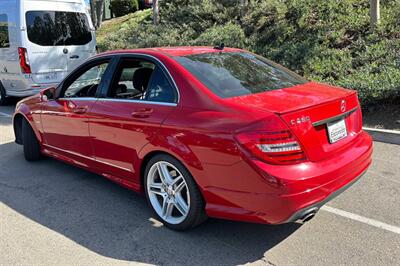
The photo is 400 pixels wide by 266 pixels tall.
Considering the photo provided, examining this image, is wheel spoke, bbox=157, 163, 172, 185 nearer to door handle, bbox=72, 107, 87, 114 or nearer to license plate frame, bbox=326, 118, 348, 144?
door handle, bbox=72, 107, 87, 114

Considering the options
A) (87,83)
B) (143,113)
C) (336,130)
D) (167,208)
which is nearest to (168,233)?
(167,208)

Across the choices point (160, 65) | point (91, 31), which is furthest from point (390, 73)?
point (91, 31)

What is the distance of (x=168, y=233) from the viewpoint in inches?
154

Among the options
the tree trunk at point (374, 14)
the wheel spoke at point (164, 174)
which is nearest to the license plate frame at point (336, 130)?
the wheel spoke at point (164, 174)

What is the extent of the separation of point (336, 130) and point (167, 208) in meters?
1.61

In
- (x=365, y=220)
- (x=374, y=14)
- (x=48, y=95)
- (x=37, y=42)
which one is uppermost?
(x=374, y=14)

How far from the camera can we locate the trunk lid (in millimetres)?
3281

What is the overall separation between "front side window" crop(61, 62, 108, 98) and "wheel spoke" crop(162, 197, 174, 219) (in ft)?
5.10

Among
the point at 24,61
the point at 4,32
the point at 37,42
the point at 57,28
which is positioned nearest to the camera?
the point at 24,61

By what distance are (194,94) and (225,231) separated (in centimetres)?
124

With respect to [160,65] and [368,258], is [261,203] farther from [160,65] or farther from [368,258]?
[160,65]

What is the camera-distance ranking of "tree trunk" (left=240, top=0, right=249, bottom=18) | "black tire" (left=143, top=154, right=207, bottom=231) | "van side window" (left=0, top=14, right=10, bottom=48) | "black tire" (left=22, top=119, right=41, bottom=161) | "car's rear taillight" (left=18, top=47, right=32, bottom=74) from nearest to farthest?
"black tire" (left=143, top=154, right=207, bottom=231)
"black tire" (left=22, top=119, right=41, bottom=161)
"car's rear taillight" (left=18, top=47, right=32, bottom=74)
"van side window" (left=0, top=14, right=10, bottom=48)
"tree trunk" (left=240, top=0, right=249, bottom=18)

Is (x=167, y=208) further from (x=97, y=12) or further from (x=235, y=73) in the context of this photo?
(x=97, y=12)

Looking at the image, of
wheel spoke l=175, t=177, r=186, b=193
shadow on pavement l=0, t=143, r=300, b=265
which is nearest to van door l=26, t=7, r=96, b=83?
shadow on pavement l=0, t=143, r=300, b=265
